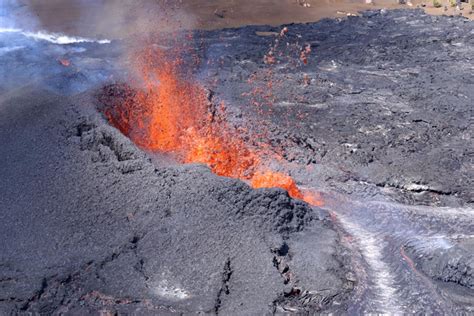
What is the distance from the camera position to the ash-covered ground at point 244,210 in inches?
157

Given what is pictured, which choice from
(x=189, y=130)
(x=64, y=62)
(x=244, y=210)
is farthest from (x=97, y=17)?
(x=244, y=210)

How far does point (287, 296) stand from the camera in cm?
398

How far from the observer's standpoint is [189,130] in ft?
22.7

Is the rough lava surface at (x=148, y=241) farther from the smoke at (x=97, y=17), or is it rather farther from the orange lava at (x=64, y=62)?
the smoke at (x=97, y=17)

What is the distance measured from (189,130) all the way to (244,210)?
269cm

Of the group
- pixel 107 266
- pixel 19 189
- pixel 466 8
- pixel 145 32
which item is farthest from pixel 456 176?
pixel 466 8

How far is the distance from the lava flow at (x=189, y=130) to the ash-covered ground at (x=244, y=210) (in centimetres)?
44

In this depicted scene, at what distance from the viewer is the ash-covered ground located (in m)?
3.99

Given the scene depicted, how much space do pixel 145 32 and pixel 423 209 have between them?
8450 mm

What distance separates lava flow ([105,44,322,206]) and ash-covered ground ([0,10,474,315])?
0.44 m

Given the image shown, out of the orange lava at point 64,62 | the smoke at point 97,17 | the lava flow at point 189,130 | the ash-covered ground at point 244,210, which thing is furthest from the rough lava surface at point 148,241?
→ the smoke at point 97,17

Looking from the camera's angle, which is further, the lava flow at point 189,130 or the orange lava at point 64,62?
the orange lava at point 64,62

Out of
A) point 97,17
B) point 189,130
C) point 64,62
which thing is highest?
point 97,17

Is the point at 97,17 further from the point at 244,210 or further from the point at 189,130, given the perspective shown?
the point at 244,210
